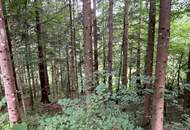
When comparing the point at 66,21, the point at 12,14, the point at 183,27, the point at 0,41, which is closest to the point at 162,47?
the point at 0,41

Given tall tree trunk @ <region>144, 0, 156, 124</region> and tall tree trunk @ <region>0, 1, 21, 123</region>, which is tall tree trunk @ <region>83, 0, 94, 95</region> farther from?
tall tree trunk @ <region>144, 0, 156, 124</region>

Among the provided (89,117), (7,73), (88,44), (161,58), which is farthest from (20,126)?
(161,58)

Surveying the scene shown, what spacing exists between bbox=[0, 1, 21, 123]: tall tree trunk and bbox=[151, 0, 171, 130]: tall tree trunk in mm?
2928

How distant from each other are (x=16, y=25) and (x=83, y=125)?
6699 mm

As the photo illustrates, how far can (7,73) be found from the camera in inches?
189

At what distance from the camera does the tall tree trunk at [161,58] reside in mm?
4688

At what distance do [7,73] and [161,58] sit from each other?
3.08 metres

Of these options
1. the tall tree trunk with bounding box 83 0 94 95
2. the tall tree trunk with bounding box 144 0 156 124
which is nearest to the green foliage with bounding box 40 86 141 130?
the tall tree trunk with bounding box 83 0 94 95

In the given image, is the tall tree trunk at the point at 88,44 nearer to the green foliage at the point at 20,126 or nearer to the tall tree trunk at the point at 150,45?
the green foliage at the point at 20,126

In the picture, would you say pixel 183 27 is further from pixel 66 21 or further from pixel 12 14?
pixel 12 14

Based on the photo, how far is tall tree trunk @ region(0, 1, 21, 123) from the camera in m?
4.70

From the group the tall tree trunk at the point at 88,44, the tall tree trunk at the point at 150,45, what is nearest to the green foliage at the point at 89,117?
the tall tree trunk at the point at 88,44

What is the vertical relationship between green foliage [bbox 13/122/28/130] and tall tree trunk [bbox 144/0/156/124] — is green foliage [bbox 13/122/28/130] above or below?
below

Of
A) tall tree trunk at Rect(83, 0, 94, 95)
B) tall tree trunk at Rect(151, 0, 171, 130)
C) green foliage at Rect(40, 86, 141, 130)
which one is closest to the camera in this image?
tall tree trunk at Rect(151, 0, 171, 130)
